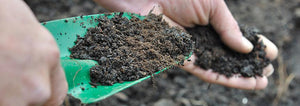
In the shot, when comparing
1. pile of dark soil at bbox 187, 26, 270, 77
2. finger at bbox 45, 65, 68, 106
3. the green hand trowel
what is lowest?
finger at bbox 45, 65, 68, 106

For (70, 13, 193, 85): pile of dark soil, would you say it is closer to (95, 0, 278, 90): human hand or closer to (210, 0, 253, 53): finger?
(95, 0, 278, 90): human hand

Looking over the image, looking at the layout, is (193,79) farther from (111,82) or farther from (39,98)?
(39,98)

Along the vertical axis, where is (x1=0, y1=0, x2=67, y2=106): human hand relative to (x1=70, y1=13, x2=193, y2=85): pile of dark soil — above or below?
below

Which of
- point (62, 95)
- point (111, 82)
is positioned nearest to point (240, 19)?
point (111, 82)

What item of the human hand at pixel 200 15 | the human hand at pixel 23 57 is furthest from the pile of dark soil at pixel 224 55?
the human hand at pixel 23 57

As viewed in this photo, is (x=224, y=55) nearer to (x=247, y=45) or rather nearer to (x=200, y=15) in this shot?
(x=247, y=45)

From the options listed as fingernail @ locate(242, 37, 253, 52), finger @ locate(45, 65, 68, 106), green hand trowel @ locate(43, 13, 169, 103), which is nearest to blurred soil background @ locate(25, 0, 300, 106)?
fingernail @ locate(242, 37, 253, 52)

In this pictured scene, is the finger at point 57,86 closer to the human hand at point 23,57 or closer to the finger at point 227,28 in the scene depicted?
the human hand at point 23,57
